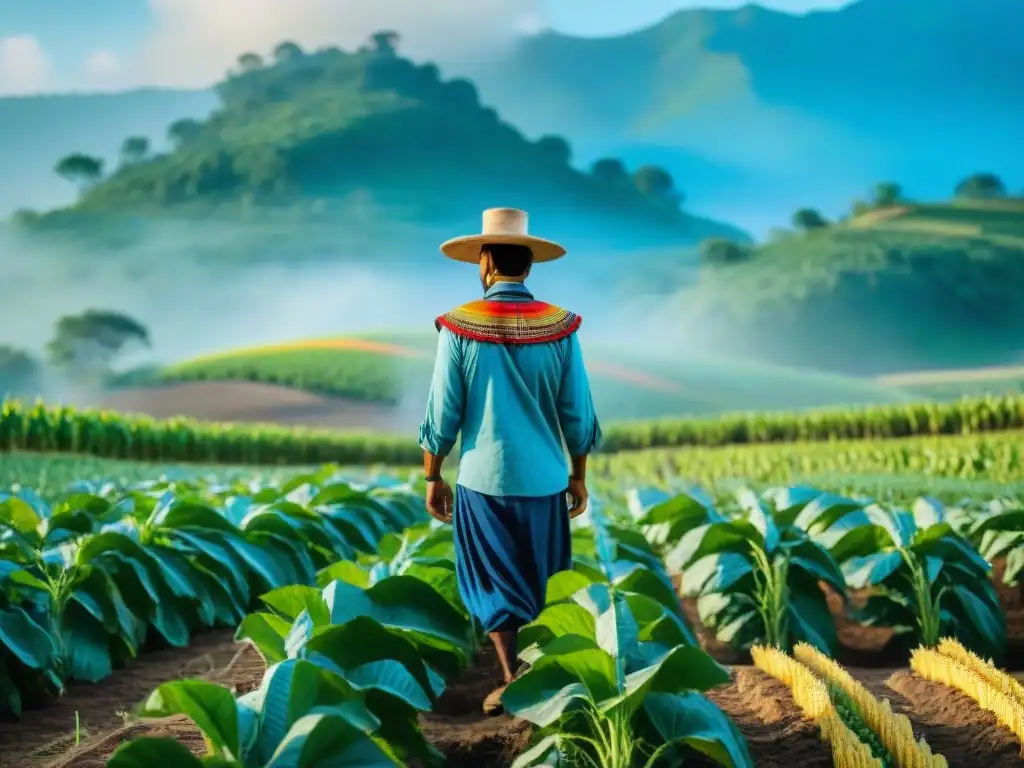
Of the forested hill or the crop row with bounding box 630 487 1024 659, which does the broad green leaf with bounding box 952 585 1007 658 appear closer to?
the crop row with bounding box 630 487 1024 659

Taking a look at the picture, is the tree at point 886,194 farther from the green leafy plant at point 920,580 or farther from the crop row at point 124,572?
the crop row at point 124,572

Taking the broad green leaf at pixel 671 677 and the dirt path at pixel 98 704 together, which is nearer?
the broad green leaf at pixel 671 677

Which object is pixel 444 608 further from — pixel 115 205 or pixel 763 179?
pixel 115 205

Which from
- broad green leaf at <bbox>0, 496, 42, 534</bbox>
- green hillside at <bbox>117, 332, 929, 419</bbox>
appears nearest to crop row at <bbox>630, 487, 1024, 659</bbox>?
broad green leaf at <bbox>0, 496, 42, 534</bbox>

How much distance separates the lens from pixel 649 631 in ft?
5.43

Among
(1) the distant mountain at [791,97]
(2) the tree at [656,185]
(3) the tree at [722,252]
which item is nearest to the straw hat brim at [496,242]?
(1) the distant mountain at [791,97]

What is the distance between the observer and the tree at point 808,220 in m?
17.3

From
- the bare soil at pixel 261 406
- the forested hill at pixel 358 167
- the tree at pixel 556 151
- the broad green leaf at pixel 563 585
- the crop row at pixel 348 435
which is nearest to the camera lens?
the broad green leaf at pixel 563 585

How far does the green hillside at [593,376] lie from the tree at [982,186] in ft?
9.81

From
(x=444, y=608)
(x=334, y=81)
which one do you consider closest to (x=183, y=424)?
(x=444, y=608)

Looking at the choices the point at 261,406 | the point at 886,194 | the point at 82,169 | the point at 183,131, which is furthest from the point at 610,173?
the point at 82,169

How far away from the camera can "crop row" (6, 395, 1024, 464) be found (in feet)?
29.0

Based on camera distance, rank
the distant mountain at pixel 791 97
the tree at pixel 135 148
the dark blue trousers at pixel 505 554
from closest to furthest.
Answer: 1. the dark blue trousers at pixel 505 554
2. the distant mountain at pixel 791 97
3. the tree at pixel 135 148

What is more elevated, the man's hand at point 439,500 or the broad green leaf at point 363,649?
the man's hand at point 439,500
